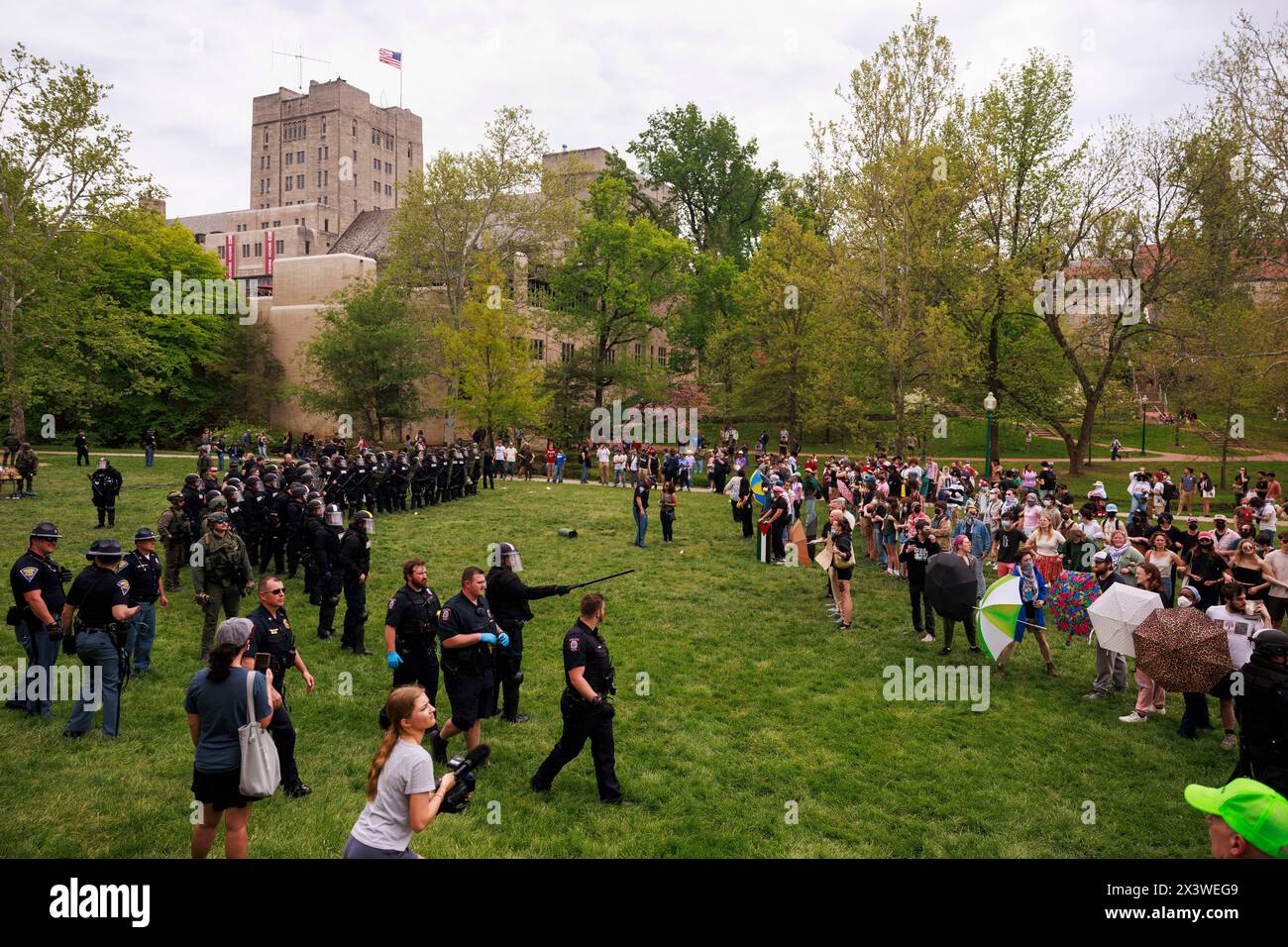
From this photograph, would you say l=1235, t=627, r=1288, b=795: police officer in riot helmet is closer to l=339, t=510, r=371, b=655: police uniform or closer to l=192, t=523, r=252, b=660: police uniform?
l=339, t=510, r=371, b=655: police uniform

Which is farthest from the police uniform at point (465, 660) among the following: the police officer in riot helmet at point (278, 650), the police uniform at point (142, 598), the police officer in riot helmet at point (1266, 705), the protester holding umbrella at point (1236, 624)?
the protester holding umbrella at point (1236, 624)

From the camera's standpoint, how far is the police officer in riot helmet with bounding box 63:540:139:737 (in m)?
8.02

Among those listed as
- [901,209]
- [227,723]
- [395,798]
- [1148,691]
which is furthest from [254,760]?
[901,209]

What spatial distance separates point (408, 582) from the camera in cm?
861

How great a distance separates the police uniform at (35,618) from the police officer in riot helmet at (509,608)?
172 inches

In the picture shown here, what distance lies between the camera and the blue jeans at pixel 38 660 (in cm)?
870

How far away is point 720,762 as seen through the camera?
8.40 meters

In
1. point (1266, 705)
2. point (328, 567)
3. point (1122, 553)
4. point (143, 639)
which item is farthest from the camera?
point (328, 567)

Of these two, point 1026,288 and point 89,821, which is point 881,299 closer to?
point 1026,288

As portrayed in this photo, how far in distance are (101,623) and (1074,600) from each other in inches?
457

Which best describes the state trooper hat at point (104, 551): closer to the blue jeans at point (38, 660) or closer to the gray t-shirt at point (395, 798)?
the blue jeans at point (38, 660)

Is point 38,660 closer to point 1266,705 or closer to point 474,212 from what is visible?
point 1266,705

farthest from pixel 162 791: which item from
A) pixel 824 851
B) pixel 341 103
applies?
pixel 341 103

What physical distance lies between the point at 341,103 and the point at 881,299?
101815mm
